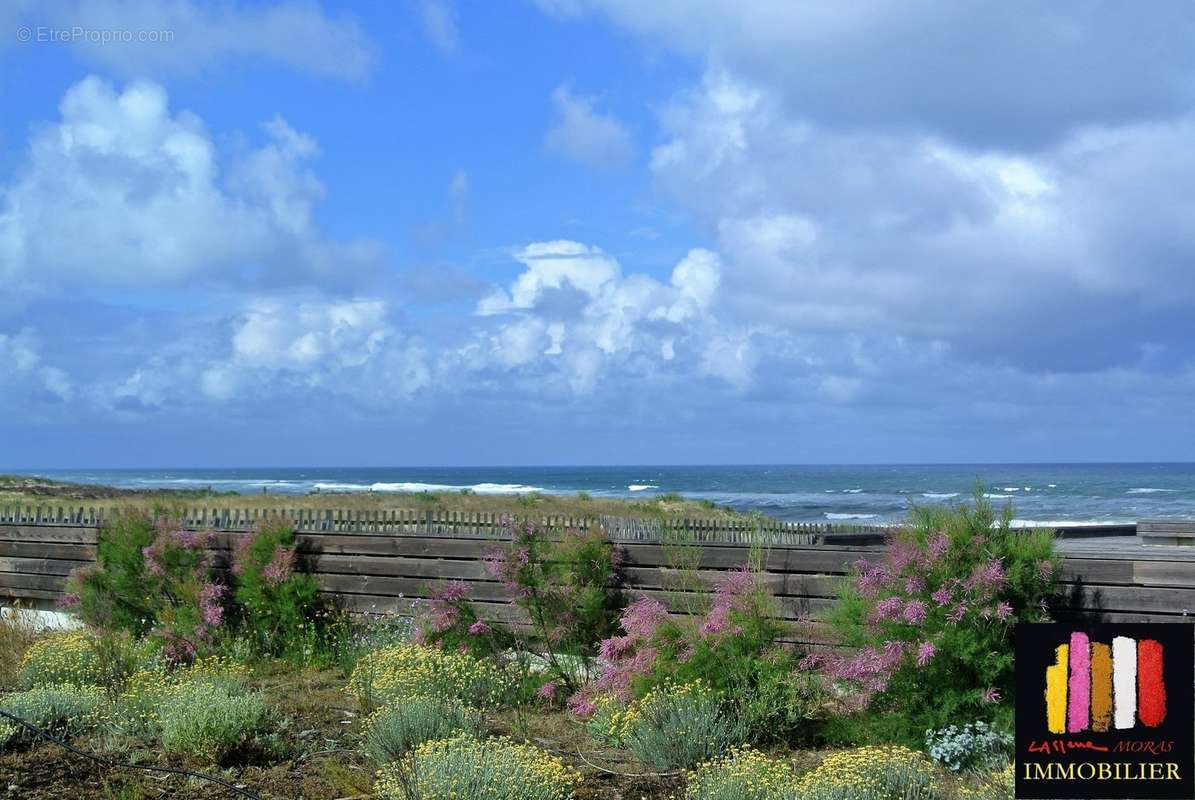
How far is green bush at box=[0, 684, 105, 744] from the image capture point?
716 cm

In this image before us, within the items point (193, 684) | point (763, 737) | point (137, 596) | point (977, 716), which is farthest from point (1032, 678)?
point (137, 596)

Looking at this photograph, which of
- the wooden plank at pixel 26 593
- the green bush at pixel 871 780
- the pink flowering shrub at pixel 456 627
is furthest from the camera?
the wooden plank at pixel 26 593

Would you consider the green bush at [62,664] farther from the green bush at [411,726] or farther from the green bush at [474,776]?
the green bush at [474,776]

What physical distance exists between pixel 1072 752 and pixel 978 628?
3.04 metres

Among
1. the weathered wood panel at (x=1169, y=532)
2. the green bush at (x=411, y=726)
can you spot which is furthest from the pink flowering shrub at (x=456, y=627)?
the weathered wood panel at (x=1169, y=532)

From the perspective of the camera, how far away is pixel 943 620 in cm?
666

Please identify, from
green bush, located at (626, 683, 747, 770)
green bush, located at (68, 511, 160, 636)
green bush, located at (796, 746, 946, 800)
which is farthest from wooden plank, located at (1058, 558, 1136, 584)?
green bush, located at (68, 511, 160, 636)

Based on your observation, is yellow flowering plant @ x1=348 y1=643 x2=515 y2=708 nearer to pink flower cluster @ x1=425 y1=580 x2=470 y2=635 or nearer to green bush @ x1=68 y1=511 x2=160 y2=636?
pink flower cluster @ x1=425 y1=580 x2=470 y2=635

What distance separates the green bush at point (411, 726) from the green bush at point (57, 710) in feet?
6.53

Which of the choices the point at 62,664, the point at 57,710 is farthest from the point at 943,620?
the point at 62,664

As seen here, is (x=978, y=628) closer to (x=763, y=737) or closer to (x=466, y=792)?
(x=763, y=737)

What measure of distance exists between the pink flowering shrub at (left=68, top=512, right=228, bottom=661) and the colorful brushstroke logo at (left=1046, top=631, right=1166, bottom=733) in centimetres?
830

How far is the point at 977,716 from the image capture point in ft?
21.5

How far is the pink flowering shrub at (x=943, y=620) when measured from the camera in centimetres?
657
